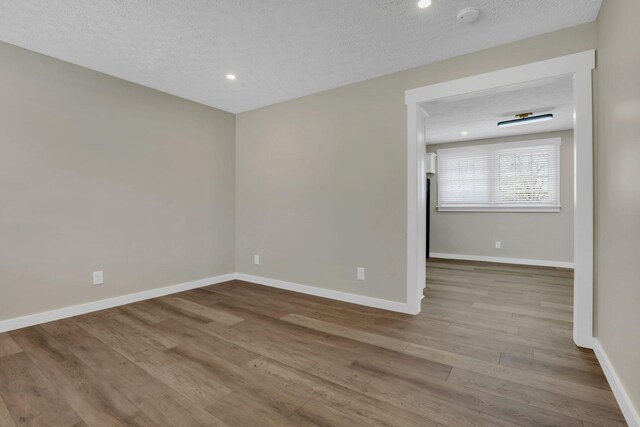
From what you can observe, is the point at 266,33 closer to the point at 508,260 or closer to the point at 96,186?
the point at 96,186

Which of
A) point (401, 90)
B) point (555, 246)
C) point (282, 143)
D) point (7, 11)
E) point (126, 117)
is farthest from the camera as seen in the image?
point (555, 246)

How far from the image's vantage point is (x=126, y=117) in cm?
325

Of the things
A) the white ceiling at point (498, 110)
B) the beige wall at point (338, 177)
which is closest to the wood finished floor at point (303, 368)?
the beige wall at point (338, 177)

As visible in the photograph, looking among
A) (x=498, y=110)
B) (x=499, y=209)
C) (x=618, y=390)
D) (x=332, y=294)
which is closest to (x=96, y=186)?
(x=332, y=294)

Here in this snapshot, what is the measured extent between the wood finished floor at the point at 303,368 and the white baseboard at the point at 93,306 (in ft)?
0.35

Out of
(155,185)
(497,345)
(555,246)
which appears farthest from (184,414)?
(555,246)

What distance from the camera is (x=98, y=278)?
3.06 meters

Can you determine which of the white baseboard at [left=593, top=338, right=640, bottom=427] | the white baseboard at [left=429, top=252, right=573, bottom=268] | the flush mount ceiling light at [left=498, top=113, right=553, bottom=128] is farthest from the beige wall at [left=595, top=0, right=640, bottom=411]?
the white baseboard at [left=429, top=252, right=573, bottom=268]

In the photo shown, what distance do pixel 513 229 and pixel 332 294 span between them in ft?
13.3

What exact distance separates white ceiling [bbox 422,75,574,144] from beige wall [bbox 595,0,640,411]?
0.63m

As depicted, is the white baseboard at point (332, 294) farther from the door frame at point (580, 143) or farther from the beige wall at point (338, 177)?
the door frame at point (580, 143)

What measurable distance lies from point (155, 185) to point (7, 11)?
1774 mm

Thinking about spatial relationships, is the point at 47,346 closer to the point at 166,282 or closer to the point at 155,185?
the point at 166,282

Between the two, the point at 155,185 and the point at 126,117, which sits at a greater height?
the point at 126,117
